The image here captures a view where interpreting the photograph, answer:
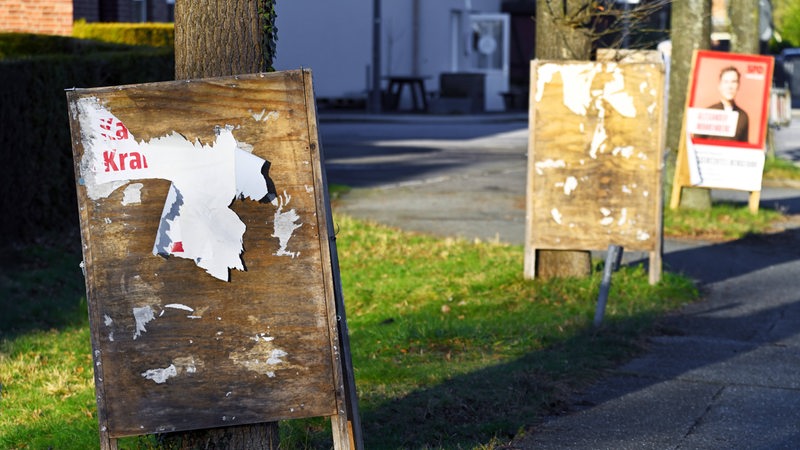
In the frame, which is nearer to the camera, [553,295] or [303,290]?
[303,290]

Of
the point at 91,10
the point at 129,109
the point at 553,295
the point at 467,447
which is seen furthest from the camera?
the point at 91,10

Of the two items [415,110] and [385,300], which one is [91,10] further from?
[415,110]

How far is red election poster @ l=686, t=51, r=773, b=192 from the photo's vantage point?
43.0 ft

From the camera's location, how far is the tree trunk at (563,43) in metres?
9.56

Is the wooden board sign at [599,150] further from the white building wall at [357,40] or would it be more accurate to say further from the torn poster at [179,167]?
the white building wall at [357,40]

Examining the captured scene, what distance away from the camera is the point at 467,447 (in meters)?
5.59

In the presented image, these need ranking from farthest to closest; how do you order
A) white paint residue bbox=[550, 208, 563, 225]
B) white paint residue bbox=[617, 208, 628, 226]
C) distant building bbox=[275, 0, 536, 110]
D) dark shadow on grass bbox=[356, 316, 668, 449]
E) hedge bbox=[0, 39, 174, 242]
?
distant building bbox=[275, 0, 536, 110] → hedge bbox=[0, 39, 174, 242] → white paint residue bbox=[550, 208, 563, 225] → white paint residue bbox=[617, 208, 628, 226] → dark shadow on grass bbox=[356, 316, 668, 449]

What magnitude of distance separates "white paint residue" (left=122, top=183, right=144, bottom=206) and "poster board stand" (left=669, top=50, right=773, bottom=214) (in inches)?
383

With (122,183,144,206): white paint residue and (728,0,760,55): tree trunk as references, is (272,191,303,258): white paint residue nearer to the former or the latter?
Answer: (122,183,144,206): white paint residue

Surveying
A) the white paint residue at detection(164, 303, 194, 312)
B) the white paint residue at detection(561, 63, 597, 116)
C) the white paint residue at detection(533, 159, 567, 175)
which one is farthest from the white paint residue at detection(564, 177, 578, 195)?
the white paint residue at detection(164, 303, 194, 312)

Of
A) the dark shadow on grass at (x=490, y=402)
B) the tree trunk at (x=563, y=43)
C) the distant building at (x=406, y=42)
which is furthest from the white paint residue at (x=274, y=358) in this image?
the distant building at (x=406, y=42)

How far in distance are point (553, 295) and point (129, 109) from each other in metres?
5.48

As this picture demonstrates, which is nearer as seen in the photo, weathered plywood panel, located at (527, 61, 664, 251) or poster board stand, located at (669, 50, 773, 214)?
weathered plywood panel, located at (527, 61, 664, 251)

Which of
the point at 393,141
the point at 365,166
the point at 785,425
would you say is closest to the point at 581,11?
the point at 785,425
